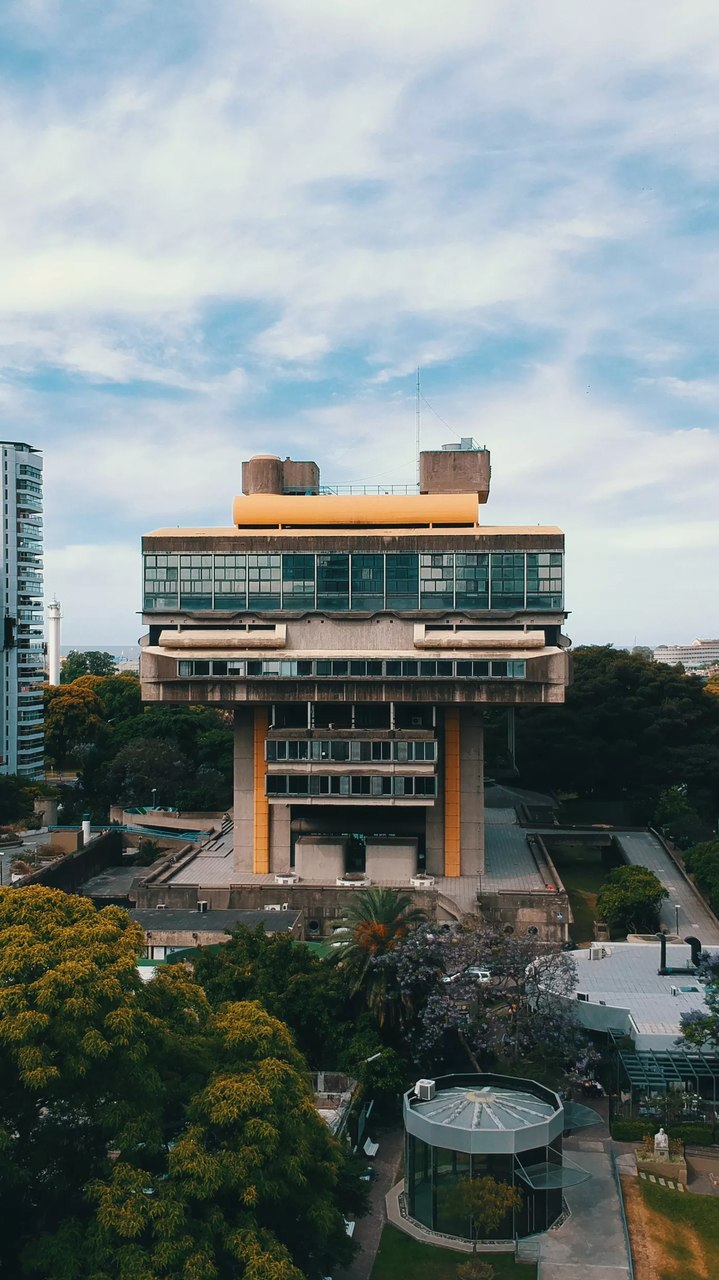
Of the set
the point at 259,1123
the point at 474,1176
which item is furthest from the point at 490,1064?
the point at 259,1123

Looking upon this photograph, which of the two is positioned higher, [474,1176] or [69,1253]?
[69,1253]

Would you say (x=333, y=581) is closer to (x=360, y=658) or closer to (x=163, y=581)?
(x=360, y=658)

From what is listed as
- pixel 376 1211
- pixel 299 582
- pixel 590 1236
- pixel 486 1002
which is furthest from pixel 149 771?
pixel 590 1236

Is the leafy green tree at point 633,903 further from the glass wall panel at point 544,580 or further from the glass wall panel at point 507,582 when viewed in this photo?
the glass wall panel at point 507,582

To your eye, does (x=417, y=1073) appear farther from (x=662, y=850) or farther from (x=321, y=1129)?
(x=662, y=850)

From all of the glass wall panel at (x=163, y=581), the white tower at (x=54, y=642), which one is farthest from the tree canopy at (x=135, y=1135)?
the white tower at (x=54, y=642)

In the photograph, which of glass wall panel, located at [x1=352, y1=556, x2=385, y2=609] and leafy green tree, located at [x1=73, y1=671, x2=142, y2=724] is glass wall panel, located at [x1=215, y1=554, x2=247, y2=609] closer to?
glass wall panel, located at [x1=352, y1=556, x2=385, y2=609]

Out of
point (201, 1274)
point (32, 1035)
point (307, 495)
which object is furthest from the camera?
point (307, 495)
